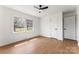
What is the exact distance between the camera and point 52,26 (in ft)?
5.08

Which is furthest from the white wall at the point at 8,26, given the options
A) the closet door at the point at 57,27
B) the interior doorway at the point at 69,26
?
the interior doorway at the point at 69,26

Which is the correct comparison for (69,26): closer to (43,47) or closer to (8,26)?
(43,47)

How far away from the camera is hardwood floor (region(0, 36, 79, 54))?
140 cm

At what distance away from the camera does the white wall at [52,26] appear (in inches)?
58.7

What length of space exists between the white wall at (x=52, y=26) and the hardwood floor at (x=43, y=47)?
11 cm

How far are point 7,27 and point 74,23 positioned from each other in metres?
1.19

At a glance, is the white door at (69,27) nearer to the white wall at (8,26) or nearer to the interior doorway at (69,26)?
the interior doorway at (69,26)

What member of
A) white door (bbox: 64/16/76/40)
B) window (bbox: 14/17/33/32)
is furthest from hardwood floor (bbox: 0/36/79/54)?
window (bbox: 14/17/33/32)

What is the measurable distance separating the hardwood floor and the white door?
4.2 inches

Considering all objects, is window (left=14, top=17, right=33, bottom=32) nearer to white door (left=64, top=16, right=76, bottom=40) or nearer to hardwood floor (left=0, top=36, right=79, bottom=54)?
hardwood floor (left=0, top=36, right=79, bottom=54)

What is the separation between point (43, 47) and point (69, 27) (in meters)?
0.59

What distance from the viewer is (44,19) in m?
1.58

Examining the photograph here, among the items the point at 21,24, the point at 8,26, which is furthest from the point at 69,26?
the point at 8,26
